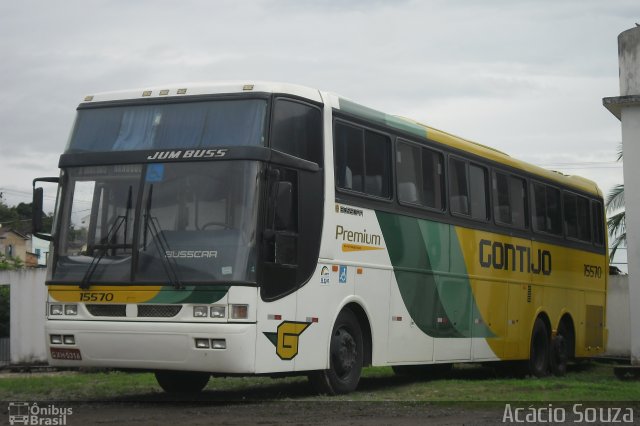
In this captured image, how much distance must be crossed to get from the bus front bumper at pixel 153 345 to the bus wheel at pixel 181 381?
1865 mm

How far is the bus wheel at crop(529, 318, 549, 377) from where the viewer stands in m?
20.2

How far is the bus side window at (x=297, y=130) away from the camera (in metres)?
12.6

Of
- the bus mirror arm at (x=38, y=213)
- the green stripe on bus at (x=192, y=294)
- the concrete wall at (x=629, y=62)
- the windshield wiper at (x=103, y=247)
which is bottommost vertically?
the green stripe on bus at (x=192, y=294)

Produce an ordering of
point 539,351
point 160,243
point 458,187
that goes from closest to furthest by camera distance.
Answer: point 160,243 → point 458,187 → point 539,351

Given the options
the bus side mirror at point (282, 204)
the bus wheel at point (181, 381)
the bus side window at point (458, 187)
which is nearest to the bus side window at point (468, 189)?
the bus side window at point (458, 187)

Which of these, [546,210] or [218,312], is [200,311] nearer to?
[218,312]

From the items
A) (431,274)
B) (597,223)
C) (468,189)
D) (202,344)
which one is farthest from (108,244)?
(597,223)

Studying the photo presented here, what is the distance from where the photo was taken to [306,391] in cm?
1458

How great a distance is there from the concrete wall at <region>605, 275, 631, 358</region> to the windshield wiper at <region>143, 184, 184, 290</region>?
18196 mm

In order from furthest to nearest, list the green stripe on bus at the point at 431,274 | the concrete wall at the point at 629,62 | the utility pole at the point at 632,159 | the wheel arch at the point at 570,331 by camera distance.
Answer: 1. the wheel arch at the point at 570,331
2. the concrete wall at the point at 629,62
3. the utility pole at the point at 632,159
4. the green stripe on bus at the point at 431,274

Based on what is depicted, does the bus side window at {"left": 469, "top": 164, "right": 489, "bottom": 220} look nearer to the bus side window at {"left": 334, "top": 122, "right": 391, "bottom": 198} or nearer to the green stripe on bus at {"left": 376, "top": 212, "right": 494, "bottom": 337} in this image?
the green stripe on bus at {"left": 376, "top": 212, "right": 494, "bottom": 337}

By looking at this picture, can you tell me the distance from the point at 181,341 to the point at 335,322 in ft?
7.64

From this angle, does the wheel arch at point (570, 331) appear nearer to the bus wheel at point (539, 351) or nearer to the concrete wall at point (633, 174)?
the bus wheel at point (539, 351)

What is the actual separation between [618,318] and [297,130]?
1798cm
